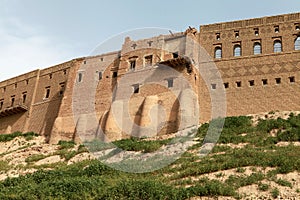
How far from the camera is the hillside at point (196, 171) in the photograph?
16.2m

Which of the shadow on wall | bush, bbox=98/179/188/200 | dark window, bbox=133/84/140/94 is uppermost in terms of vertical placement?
dark window, bbox=133/84/140/94

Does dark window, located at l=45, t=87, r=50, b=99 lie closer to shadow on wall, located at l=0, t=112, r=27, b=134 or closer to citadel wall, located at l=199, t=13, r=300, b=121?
shadow on wall, located at l=0, t=112, r=27, b=134

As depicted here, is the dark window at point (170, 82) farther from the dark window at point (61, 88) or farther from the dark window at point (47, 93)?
the dark window at point (47, 93)

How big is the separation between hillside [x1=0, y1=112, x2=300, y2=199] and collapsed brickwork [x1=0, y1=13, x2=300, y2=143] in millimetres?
3561

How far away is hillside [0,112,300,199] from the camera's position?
1623 centimetres

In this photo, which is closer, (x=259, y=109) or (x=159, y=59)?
(x=259, y=109)

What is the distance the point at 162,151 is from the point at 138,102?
29.1 ft

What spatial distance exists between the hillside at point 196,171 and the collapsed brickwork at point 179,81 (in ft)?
11.7

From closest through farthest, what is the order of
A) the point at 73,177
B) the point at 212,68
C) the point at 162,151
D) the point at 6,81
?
1. the point at 73,177
2. the point at 162,151
3. the point at 212,68
4. the point at 6,81

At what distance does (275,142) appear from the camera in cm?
2194

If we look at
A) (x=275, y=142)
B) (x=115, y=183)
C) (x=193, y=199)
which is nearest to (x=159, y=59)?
(x=275, y=142)

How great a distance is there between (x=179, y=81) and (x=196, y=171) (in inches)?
505

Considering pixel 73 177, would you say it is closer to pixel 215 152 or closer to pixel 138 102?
pixel 215 152

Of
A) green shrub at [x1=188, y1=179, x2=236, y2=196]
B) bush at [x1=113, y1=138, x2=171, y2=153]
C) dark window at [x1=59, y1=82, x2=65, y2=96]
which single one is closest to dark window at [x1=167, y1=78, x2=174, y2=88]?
bush at [x1=113, y1=138, x2=171, y2=153]
